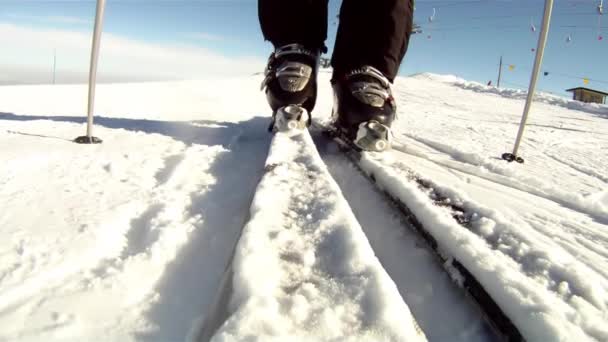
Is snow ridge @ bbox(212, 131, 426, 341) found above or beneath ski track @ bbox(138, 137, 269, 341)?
A: above

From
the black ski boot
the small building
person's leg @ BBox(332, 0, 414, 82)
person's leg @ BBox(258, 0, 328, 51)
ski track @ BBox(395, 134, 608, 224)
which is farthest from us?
the small building

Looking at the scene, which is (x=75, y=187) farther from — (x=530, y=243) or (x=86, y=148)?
(x=530, y=243)

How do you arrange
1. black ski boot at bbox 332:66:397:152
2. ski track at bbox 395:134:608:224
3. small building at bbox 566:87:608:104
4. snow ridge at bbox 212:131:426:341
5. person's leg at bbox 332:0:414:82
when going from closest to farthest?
snow ridge at bbox 212:131:426:341, ski track at bbox 395:134:608:224, black ski boot at bbox 332:66:397:152, person's leg at bbox 332:0:414:82, small building at bbox 566:87:608:104

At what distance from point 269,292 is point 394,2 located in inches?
46.2

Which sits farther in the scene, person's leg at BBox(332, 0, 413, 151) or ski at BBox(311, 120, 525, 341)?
person's leg at BBox(332, 0, 413, 151)

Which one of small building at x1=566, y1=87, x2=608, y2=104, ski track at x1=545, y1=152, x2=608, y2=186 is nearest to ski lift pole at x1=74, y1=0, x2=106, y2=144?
ski track at x1=545, y1=152, x2=608, y2=186

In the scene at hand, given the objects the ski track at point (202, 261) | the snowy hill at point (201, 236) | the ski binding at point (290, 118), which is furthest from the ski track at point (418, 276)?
the ski binding at point (290, 118)

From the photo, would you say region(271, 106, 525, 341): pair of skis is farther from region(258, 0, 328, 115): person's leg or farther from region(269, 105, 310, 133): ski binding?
region(258, 0, 328, 115): person's leg

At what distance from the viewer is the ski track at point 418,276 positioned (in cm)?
45

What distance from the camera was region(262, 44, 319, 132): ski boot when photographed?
1316mm

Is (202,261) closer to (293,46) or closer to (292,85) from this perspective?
(292,85)

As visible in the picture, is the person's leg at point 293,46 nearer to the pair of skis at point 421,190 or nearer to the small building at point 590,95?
the pair of skis at point 421,190

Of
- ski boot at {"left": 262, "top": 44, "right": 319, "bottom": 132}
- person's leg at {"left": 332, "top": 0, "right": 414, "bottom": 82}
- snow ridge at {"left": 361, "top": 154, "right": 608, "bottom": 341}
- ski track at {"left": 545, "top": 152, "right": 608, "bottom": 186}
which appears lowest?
snow ridge at {"left": 361, "top": 154, "right": 608, "bottom": 341}

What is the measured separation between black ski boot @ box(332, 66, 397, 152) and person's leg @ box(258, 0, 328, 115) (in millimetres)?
169
